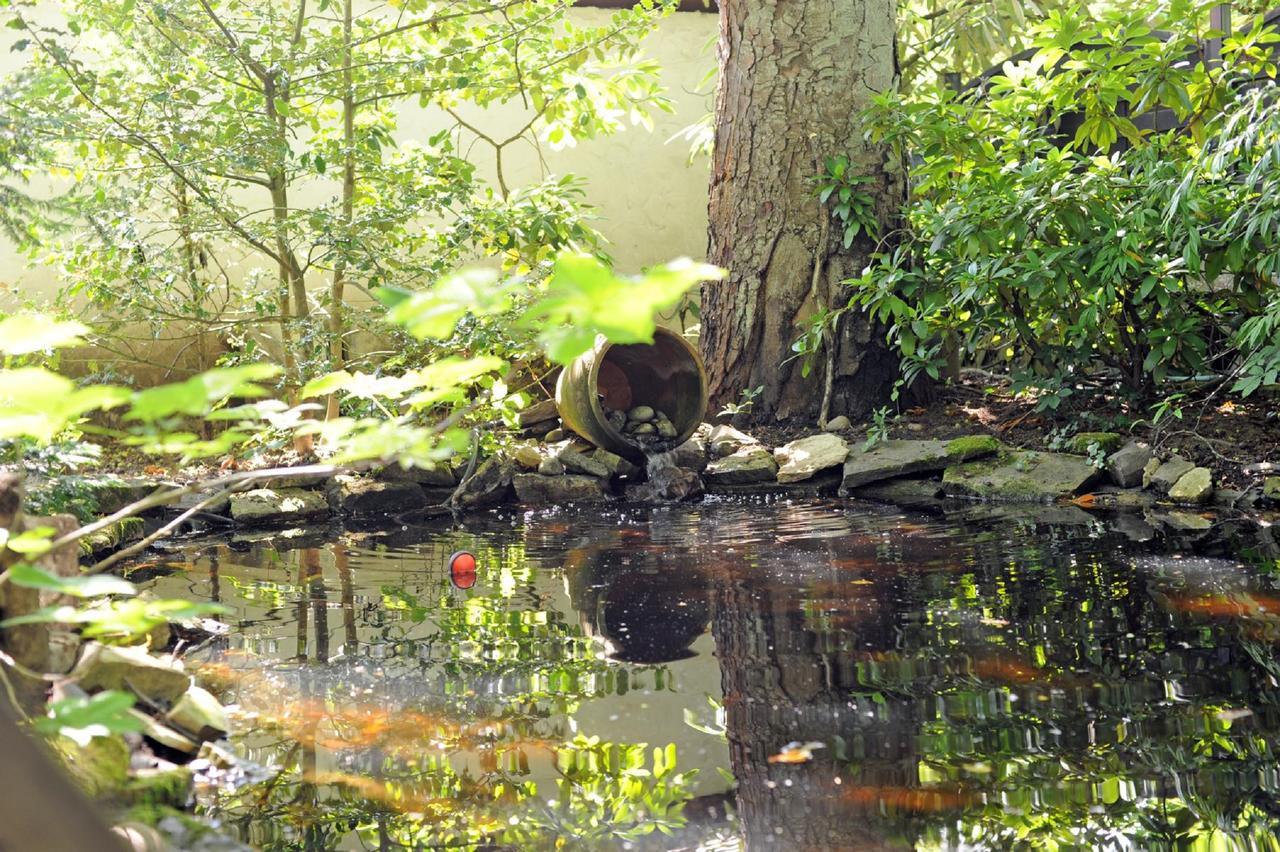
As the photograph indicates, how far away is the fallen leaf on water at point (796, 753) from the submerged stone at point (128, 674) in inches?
46.9

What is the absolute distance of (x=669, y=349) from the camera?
19.8 ft

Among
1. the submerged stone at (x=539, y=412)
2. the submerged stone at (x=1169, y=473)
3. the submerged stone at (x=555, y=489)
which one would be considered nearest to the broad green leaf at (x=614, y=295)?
the submerged stone at (x=1169, y=473)

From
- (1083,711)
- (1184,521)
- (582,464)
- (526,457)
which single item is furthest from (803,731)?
(526,457)

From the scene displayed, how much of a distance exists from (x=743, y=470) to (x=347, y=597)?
2680 millimetres

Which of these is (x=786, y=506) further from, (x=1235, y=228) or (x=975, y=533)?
(x=1235, y=228)

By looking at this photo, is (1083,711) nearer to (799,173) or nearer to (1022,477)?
(1022,477)

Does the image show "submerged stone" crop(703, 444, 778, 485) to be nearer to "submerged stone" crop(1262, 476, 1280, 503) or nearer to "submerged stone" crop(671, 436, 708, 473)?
"submerged stone" crop(671, 436, 708, 473)

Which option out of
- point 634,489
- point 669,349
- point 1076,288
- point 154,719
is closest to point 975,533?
point 1076,288

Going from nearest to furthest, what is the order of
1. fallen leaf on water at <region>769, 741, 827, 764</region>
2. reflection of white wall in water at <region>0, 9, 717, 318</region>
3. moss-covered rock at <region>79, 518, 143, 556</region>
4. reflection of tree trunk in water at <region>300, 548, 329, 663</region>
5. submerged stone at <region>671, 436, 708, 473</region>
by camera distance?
fallen leaf on water at <region>769, 741, 827, 764</region> → reflection of tree trunk in water at <region>300, 548, 329, 663</region> → moss-covered rock at <region>79, 518, 143, 556</region> → submerged stone at <region>671, 436, 708, 473</region> → reflection of white wall in water at <region>0, 9, 717, 318</region>

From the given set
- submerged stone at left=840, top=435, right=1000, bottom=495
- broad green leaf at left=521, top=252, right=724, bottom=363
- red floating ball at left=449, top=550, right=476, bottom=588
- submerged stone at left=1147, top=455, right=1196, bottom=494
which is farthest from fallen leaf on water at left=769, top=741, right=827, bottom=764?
submerged stone at left=840, top=435, right=1000, bottom=495

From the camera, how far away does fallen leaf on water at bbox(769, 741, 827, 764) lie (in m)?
1.93

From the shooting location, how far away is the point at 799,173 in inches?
245

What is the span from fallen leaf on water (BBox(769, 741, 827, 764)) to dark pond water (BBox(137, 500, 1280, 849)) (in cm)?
1

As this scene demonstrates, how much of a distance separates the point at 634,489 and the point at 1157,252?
274 cm
